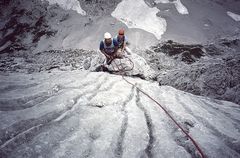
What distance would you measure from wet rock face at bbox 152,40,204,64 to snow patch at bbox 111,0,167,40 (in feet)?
1.88

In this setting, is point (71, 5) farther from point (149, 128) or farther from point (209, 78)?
point (149, 128)

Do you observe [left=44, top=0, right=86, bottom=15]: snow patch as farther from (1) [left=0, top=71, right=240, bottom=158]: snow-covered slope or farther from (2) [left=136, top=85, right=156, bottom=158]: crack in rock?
(2) [left=136, top=85, right=156, bottom=158]: crack in rock

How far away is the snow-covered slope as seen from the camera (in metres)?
1.85

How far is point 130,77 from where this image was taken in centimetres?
445

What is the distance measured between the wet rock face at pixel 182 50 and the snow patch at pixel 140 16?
1.88ft

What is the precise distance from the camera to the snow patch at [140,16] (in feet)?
24.1

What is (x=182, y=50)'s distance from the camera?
641 centimetres

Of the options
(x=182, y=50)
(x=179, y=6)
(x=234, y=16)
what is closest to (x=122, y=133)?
(x=182, y=50)

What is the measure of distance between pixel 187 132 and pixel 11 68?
5490mm

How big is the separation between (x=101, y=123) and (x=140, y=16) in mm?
6522

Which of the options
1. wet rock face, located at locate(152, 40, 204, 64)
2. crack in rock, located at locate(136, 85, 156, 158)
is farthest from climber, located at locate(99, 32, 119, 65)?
wet rock face, located at locate(152, 40, 204, 64)

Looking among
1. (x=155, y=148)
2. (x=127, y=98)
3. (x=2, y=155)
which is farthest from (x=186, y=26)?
(x=2, y=155)

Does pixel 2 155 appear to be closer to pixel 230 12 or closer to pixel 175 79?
pixel 175 79

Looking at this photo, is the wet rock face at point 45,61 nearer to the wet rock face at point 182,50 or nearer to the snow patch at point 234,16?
the wet rock face at point 182,50
